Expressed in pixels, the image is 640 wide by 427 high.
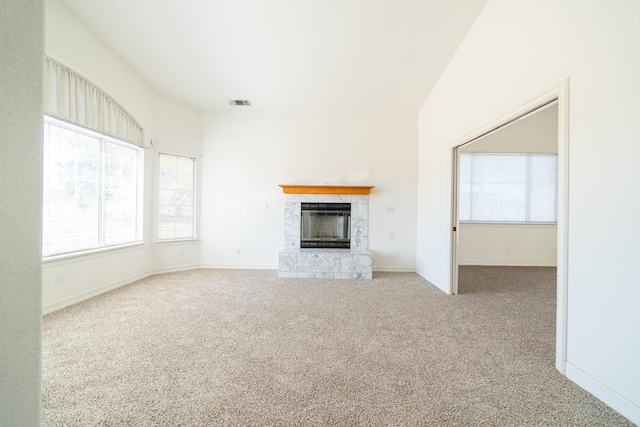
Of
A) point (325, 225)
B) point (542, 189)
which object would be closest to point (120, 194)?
point (325, 225)

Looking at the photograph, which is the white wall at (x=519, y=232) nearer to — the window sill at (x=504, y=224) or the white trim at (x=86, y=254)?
the window sill at (x=504, y=224)

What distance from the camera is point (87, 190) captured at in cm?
333

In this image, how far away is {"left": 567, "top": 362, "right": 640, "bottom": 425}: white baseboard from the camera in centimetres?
144

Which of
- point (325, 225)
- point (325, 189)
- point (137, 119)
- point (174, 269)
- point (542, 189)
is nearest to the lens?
point (137, 119)

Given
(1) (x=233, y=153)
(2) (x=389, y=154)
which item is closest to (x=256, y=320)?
(1) (x=233, y=153)

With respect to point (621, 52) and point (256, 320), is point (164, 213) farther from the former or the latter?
point (621, 52)

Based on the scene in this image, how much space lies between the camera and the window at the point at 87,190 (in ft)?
9.48

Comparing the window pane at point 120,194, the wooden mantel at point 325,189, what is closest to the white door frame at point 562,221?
the wooden mantel at point 325,189

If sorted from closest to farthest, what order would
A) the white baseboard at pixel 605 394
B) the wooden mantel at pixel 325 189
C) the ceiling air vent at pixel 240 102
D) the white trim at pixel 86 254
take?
the white baseboard at pixel 605 394 < the white trim at pixel 86 254 < the ceiling air vent at pixel 240 102 < the wooden mantel at pixel 325 189

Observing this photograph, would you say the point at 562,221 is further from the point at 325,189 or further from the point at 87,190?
the point at 87,190

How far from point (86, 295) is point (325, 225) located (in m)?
3.55

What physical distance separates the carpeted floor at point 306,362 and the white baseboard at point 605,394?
0.15 ft

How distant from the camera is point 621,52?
153cm

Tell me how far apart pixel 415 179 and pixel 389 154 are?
26.5 inches
